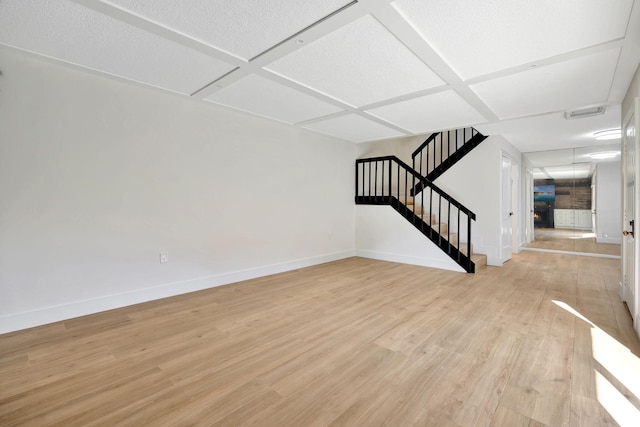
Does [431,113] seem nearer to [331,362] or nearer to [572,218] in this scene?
[331,362]

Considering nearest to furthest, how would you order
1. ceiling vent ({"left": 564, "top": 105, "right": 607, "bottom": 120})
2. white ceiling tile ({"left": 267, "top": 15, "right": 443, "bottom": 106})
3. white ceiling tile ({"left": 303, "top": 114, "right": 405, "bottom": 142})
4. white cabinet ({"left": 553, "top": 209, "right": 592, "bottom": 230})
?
white ceiling tile ({"left": 267, "top": 15, "right": 443, "bottom": 106}) → ceiling vent ({"left": 564, "top": 105, "right": 607, "bottom": 120}) → white ceiling tile ({"left": 303, "top": 114, "right": 405, "bottom": 142}) → white cabinet ({"left": 553, "top": 209, "right": 592, "bottom": 230})

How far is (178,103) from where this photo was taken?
143 inches

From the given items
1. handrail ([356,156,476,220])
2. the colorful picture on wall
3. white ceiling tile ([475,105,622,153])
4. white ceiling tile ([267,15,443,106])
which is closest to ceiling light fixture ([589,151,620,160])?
white ceiling tile ([475,105,622,153])

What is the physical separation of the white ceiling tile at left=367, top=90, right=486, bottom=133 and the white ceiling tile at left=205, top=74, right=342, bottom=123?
0.83 metres

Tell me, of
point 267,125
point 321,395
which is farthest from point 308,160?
point 321,395

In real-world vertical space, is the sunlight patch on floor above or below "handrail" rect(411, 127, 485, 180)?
below

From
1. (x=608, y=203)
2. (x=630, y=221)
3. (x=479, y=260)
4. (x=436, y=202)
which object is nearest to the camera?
(x=630, y=221)

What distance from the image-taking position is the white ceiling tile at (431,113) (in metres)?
3.56

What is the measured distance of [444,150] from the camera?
6953 millimetres

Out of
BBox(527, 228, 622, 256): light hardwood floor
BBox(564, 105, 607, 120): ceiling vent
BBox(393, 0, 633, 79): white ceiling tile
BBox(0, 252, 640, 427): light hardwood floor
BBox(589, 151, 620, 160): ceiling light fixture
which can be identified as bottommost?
BBox(0, 252, 640, 427): light hardwood floor

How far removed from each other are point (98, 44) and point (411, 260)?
534 cm

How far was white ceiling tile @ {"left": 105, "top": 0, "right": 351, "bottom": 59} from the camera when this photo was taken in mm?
1844

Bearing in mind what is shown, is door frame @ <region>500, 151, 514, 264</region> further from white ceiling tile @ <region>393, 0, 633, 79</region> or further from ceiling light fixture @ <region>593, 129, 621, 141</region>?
white ceiling tile @ <region>393, 0, 633, 79</region>

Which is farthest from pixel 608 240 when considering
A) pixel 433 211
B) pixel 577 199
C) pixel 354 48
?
pixel 354 48
